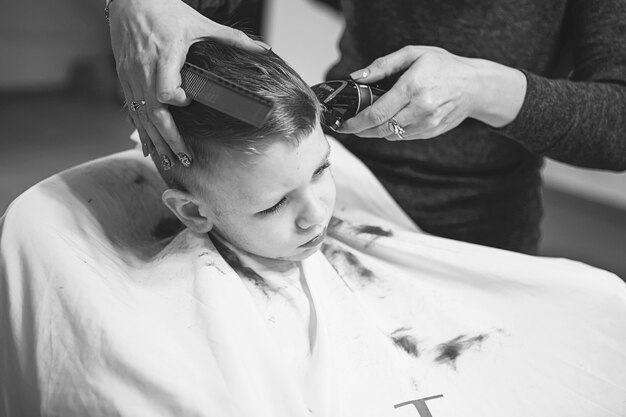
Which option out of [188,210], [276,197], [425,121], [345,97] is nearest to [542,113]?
[425,121]

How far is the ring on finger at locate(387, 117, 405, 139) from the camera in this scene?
0.98m

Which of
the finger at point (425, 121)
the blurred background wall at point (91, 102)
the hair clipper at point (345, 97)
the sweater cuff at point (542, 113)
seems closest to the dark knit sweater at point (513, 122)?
the sweater cuff at point (542, 113)

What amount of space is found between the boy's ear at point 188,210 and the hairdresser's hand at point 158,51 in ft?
0.20

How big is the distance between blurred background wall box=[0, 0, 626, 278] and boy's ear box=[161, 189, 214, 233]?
180cm

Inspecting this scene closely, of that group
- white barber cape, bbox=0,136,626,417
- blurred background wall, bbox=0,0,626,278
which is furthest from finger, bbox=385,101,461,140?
blurred background wall, bbox=0,0,626,278

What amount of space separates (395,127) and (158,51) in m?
0.31

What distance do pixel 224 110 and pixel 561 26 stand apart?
0.63 metres

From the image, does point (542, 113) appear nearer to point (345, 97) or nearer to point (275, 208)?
A: point (345, 97)

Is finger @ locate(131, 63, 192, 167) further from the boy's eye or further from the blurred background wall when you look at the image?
the blurred background wall

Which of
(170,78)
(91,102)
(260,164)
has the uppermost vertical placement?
(170,78)

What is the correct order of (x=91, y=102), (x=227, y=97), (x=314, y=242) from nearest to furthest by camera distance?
(x=227, y=97), (x=314, y=242), (x=91, y=102)

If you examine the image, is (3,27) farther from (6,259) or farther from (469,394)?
(469,394)

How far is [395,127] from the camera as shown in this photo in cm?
99

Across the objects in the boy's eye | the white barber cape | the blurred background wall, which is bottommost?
the blurred background wall
